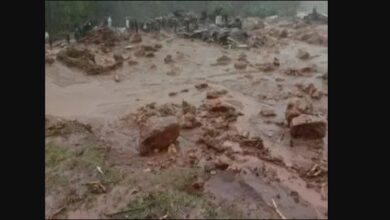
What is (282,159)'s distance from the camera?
5.77 meters

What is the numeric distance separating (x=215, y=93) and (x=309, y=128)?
292 centimetres

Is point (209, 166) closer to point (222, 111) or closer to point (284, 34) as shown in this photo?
point (222, 111)

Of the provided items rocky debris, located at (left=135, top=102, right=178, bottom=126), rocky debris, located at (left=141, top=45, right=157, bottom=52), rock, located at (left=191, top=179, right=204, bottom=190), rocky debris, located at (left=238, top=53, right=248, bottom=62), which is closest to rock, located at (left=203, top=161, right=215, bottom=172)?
rock, located at (left=191, top=179, right=204, bottom=190)

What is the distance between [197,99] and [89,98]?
7.74 ft

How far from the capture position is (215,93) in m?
8.90

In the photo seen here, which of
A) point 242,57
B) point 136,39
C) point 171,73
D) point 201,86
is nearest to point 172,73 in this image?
point 171,73

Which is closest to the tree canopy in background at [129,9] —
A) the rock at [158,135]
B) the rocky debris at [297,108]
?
the rocky debris at [297,108]

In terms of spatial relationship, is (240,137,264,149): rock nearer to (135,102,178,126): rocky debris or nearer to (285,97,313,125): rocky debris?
(285,97,313,125): rocky debris

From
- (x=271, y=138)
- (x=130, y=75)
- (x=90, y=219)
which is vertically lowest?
(x=90, y=219)

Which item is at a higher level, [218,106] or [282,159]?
[218,106]

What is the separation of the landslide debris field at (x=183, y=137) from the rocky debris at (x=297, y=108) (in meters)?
0.02
